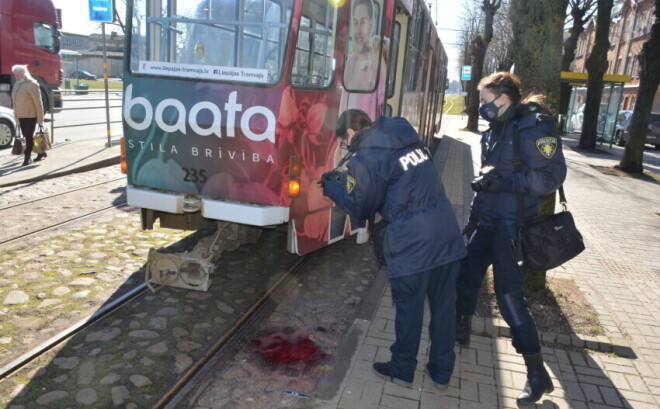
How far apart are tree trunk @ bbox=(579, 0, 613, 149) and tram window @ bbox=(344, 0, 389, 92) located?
15.7 meters

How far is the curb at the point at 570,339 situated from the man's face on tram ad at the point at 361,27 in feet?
9.32

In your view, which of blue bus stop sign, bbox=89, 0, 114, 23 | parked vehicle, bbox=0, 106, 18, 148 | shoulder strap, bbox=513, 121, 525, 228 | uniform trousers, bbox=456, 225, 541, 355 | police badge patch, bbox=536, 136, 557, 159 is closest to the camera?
police badge patch, bbox=536, 136, 557, 159

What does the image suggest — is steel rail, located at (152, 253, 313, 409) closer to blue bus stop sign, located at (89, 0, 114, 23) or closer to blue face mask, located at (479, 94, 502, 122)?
blue face mask, located at (479, 94, 502, 122)

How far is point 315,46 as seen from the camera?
488 centimetres

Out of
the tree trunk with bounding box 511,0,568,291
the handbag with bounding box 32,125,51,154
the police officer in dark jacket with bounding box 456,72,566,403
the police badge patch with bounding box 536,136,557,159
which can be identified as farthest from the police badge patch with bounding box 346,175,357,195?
the handbag with bounding box 32,125,51,154

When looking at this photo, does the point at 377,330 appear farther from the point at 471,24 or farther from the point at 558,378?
the point at 471,24

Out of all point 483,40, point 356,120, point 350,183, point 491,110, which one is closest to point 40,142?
point 356,120

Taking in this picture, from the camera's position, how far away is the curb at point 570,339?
4410 millimetres

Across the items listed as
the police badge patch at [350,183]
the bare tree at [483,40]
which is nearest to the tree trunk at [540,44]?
the police badge patch at [350,183]

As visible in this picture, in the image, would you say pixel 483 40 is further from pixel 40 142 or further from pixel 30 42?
pixel 40 142

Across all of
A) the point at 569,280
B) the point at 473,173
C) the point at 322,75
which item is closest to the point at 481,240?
the point at 322,75

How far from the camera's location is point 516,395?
12.2 ft

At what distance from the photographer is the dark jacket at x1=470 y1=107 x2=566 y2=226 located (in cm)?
348

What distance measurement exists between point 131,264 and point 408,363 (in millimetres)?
3358
